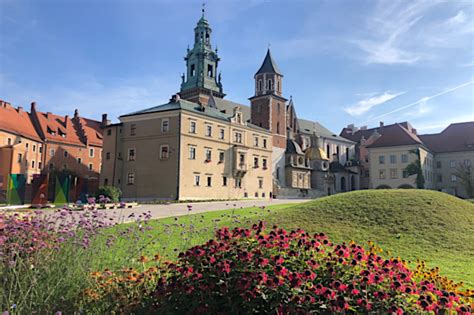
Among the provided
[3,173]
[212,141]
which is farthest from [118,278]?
A: [3,173]

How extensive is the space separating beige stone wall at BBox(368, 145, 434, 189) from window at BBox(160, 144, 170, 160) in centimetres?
3932

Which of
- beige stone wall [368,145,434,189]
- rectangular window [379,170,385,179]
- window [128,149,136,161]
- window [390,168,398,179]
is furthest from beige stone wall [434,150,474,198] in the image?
window [128,149,136,161]

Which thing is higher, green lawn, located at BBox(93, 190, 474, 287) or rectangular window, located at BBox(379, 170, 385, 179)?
rectangular window, located at BBox(379, 170, 385, 179)

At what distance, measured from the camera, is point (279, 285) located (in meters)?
3.68

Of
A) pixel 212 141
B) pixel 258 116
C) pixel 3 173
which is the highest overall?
pixel 258 116

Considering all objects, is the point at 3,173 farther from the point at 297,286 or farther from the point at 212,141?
the point at 297,286

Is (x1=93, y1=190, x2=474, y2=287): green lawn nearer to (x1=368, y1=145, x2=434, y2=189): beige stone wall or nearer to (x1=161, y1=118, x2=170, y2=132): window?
(x1=161, y1=118, x2=170, y2=132): window

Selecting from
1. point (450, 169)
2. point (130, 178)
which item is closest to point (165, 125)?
point (130, 178)

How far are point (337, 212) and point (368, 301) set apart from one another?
12.9 m

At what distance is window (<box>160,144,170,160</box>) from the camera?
43.9m

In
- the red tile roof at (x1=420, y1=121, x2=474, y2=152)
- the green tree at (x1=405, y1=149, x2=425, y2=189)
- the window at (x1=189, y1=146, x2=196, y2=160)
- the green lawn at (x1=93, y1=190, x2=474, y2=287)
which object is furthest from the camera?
the red tile roof at (x1=420, y1=121, x2=474, y2=152)

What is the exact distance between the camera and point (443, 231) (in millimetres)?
13914

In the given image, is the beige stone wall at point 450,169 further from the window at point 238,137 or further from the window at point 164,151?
the window at point 164,151

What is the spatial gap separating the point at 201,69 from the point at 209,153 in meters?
36.0
